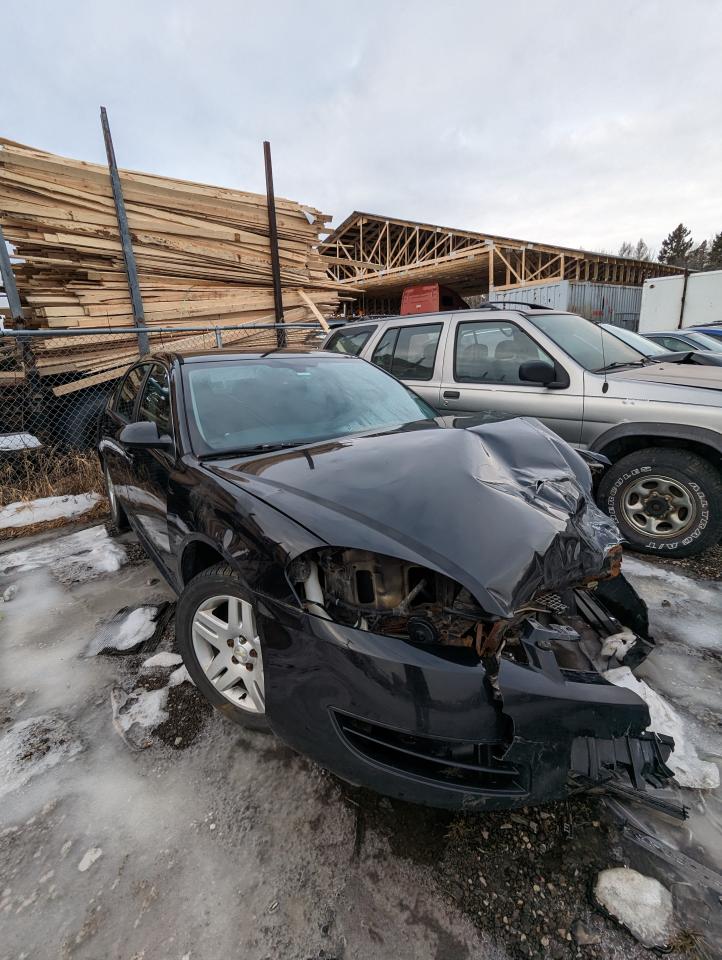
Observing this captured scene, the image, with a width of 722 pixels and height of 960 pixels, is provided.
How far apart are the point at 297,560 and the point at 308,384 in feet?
5.07

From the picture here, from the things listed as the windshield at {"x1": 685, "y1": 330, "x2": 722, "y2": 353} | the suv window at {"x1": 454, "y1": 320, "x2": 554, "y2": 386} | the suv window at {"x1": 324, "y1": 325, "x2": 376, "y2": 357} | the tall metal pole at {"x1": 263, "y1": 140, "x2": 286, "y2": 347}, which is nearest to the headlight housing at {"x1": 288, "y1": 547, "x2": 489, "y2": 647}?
the suv window at {"x1": 454, "y1": 320, "x2": 554, "y2": 386}

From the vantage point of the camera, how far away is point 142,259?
22.2 feet

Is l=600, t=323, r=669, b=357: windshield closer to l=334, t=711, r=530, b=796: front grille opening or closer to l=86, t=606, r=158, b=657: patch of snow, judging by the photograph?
l=334, t=711, r=530, b=796: front grille opening

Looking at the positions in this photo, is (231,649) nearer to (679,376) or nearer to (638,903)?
(638,903)

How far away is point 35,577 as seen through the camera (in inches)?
138

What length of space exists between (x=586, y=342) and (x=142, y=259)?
6317 mm

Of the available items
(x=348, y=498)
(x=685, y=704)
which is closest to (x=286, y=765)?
(x=348, y=498)

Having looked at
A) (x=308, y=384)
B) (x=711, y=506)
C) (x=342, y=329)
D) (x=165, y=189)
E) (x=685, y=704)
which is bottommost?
(x=685, y=704)

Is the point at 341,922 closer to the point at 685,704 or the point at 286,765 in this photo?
the point at 286,765

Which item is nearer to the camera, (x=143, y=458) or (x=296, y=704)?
(x=296, y=704)

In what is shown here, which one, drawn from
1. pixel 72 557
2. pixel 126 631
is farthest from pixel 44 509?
pixel 126 631

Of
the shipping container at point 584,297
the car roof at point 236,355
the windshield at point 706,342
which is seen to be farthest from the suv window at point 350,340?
the shipping container at point 584,297

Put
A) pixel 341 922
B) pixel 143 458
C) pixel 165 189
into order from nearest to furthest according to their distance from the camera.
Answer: pixel 341 922
pixel 143 458
pixel 165 189

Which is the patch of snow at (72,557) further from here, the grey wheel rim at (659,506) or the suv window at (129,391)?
the grey wheel rim at (659,506)
